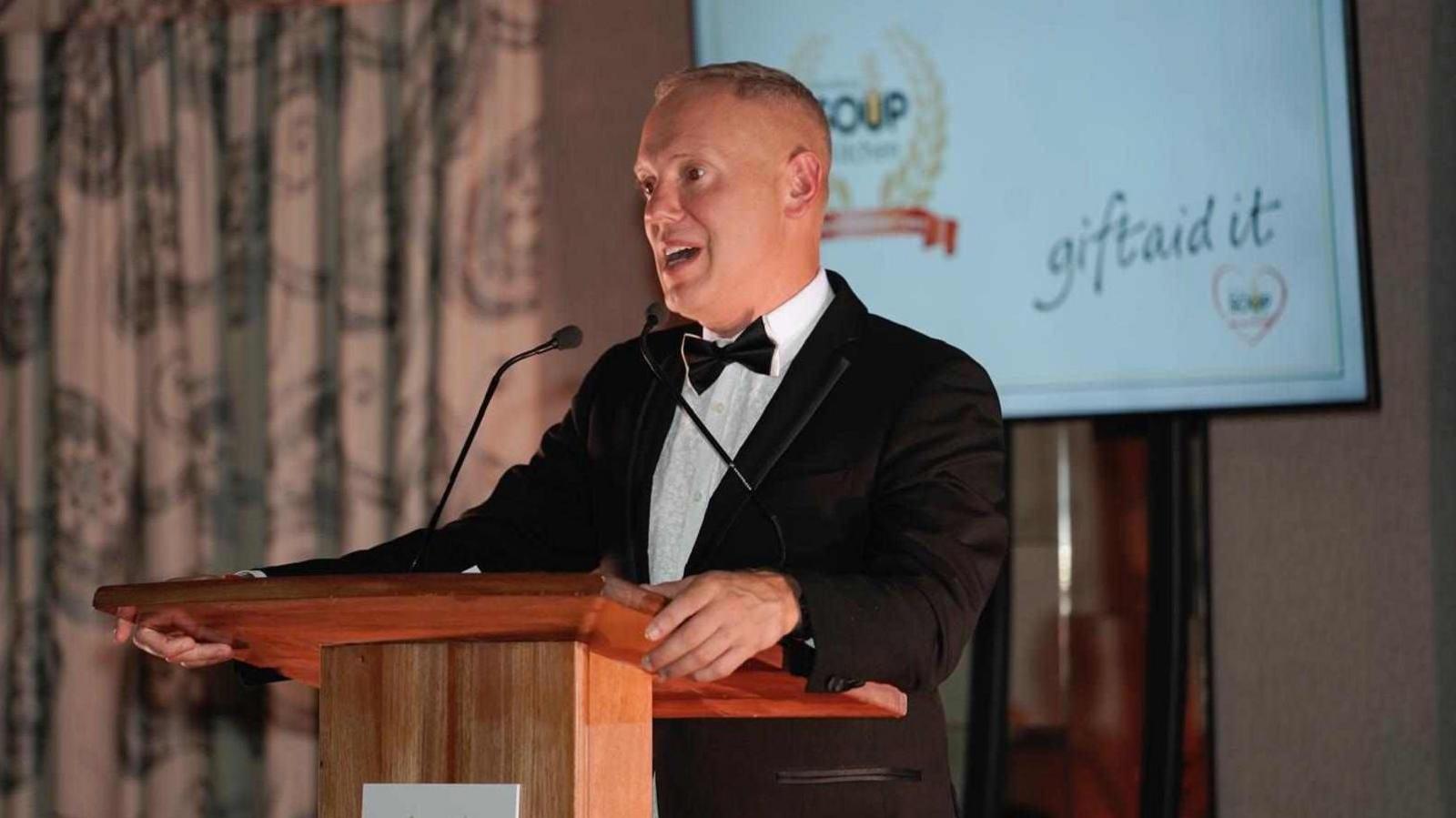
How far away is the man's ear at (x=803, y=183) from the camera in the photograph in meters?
2.14

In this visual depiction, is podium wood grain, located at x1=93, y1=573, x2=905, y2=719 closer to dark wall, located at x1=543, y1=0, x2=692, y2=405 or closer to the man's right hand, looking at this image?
the man's right hand

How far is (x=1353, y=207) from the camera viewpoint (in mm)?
3150

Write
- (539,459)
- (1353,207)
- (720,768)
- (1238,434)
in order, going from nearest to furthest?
(720,768) → (539,459) → (1353,207) → (1238,434)

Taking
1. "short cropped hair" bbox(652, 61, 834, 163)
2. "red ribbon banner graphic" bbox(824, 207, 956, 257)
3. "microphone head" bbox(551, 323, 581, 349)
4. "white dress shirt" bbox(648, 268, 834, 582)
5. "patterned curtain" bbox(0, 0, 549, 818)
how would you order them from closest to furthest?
"microphone head" bbox(551, 323, 581, 349) → "white dress shirt" bbox(648, 268, 834, 582) → "short cropped hair" bbox(652, 61, 834, 163) → "red ribbon banner graphic" bbox(824, 207, 956, 257) → "patterned curtain" bbox(0, 0, 549, 818)

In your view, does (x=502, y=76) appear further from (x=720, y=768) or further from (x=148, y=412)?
(x=720, y=768)

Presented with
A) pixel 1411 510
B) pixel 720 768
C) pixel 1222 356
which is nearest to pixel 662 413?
pixel 720 768

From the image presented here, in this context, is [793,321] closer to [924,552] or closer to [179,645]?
[924,552]

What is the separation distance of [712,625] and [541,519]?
87 cm

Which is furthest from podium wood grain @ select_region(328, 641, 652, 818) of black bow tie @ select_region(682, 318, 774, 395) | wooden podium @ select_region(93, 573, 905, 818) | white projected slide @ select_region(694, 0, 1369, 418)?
white projected slide @ select_region(694, 0, 1369, 418)

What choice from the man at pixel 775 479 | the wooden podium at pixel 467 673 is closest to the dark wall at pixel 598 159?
the man at pixel 775 479

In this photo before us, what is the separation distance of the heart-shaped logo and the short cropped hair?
1299 millimetres

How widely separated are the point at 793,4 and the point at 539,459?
60.9 inches

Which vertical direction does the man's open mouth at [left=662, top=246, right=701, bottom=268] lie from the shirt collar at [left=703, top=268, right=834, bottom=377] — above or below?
above

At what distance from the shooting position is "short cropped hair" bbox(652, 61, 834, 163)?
211 cm
